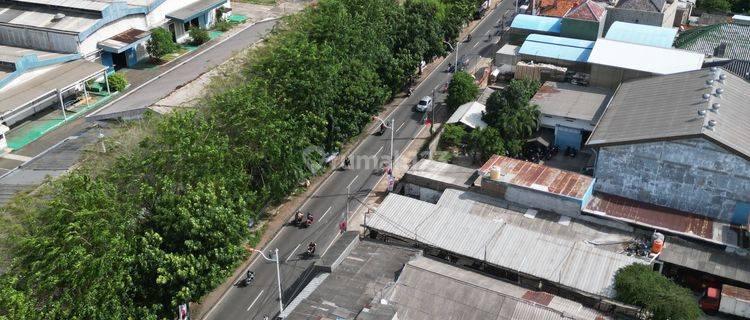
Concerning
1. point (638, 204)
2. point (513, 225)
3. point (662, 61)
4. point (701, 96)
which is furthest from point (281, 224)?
point (662, 61)

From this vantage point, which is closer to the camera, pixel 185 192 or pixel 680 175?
pixel 185 192

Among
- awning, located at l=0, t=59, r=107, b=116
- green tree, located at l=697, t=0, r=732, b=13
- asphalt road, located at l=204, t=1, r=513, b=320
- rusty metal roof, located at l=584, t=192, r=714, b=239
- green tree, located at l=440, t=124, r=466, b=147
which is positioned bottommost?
asphalt road, located at l=204, t=1, r=513, b=320

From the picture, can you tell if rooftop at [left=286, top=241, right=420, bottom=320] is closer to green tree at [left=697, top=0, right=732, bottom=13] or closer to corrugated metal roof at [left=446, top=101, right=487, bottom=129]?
corrugated metal roof at [left=446, top=101, right=487, bottom=129]

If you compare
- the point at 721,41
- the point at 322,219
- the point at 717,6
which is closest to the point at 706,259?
the point at 322,219

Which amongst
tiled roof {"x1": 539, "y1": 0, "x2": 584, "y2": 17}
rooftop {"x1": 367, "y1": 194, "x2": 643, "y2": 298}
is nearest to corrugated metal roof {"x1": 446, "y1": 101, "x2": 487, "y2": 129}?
rooftop {"x1": 367, "y1": 194, "x2": 643, "y2": 298}

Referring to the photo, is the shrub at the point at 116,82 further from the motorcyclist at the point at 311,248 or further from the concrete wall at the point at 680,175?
the concrete wall at the point at 680,175

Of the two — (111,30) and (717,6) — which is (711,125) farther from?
(111,30)

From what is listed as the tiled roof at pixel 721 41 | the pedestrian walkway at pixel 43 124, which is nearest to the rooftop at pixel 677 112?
the tiled roof at pixel 721 41
